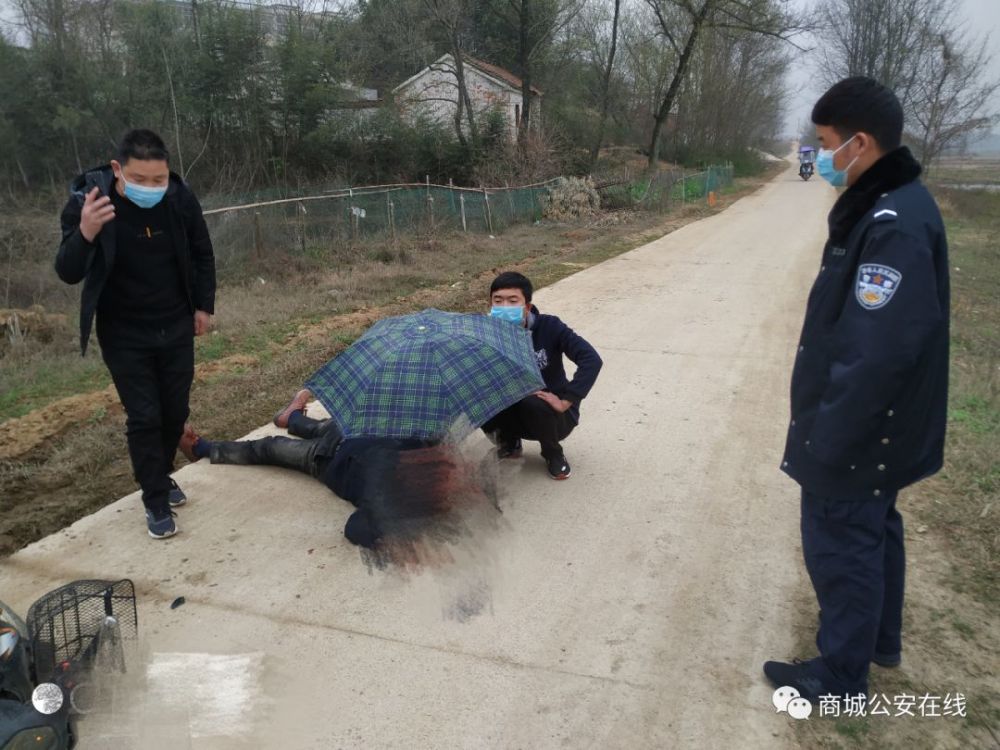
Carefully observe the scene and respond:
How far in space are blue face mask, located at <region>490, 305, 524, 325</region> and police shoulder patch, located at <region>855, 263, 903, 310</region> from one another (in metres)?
2.16

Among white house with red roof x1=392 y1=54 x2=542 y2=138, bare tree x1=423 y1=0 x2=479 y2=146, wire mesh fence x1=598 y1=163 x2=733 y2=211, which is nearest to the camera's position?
wire mesh fence x1=598 y1=163 x2=733 y2=211

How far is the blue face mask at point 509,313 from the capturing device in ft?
13.8

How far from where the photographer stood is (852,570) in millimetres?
2432

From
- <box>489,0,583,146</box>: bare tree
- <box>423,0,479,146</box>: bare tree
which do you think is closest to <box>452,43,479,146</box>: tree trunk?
<box>423,0,479,146</box>: bare tree

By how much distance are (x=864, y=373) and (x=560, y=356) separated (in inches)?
89.5

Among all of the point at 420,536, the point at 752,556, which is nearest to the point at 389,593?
the point at 420,536

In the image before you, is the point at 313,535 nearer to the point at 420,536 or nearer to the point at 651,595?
the point at 420,536

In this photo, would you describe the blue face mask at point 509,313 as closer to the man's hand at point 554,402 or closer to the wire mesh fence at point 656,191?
the man's hand at point 554,402

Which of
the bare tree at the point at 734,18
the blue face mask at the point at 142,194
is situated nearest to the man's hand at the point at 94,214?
the blue face mask at the point at 142,194

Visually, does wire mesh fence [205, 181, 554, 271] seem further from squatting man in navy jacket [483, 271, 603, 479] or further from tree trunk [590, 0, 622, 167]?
tree trunk [590, 0, 622, 167]

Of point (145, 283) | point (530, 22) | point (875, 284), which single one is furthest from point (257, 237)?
point (530, 22)

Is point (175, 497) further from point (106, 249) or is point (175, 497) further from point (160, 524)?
point (106, 249)

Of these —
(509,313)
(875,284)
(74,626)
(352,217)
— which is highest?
(875,284)

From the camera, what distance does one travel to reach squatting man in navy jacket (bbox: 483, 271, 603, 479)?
13.4 ft
